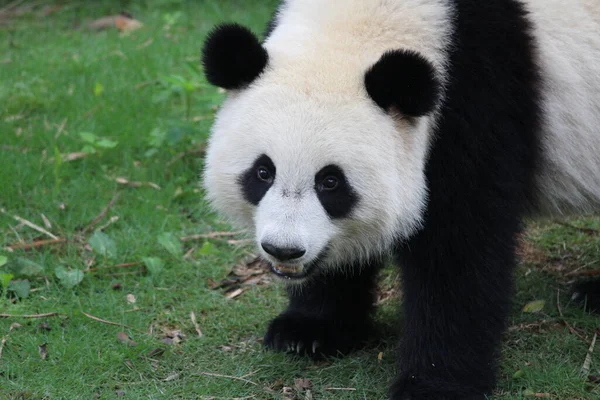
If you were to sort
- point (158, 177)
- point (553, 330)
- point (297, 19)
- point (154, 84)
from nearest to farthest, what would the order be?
point (297, 19) < point (553, 330) < point (158, 177) < point (154, 84)

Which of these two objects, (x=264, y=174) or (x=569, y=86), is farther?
(x=569, y=86)

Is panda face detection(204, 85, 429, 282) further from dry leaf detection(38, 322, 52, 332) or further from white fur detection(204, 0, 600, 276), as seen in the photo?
dry leaf detection(38, 322, 52, 332)

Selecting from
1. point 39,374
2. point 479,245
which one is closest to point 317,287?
point 479,245

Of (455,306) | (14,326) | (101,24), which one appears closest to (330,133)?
(455,306)

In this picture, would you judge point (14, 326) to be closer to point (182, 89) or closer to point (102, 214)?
point (102, 214)

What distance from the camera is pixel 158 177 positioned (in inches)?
235

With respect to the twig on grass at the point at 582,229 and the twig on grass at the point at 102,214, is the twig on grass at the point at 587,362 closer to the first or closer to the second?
the twig on grass at the point at 582,229

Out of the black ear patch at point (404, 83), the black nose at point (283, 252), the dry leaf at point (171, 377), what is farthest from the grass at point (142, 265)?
the black ear patch at point (404, 83)

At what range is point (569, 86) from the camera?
3.93 meters

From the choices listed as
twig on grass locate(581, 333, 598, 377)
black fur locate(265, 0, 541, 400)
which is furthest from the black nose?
twig on grass locate(581, 333, 598, 377)

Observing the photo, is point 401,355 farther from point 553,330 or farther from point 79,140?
point 79,140

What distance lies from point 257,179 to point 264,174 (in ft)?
0.15

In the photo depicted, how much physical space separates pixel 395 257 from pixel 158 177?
2485mm

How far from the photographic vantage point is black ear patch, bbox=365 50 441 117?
133 inches
